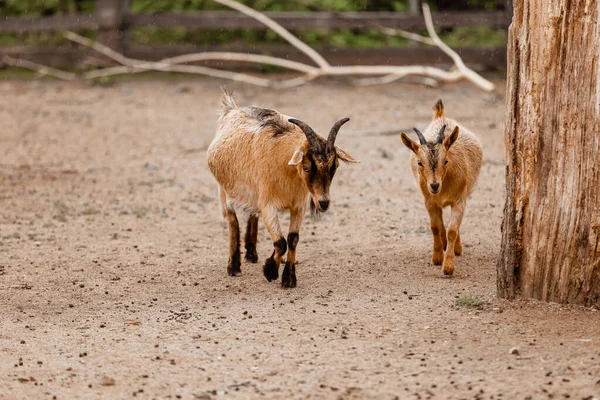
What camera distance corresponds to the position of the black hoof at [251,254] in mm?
8406

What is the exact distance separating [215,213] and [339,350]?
479cm

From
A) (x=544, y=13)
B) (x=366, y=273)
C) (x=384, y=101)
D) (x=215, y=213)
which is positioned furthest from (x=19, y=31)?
(x=544, y=13)

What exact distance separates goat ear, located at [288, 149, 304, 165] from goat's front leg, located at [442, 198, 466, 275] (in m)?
1.42

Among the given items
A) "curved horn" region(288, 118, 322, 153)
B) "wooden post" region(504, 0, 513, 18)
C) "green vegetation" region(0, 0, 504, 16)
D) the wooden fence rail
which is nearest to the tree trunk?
"curved horn" region(288, 118, 322, 153)

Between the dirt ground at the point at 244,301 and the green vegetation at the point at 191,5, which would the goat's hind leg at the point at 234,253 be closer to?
the dirt ground at the point at 244,301

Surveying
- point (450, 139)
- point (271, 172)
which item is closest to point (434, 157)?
point (450, 139)

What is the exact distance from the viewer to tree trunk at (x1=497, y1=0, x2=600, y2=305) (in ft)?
20.0

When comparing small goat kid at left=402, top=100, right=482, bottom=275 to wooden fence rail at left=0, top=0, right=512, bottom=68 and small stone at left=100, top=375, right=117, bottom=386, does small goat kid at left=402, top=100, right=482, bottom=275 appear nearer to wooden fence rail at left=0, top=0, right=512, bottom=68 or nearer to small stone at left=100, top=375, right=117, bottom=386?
small stone at left=100, top=375, right=117, bottom=386

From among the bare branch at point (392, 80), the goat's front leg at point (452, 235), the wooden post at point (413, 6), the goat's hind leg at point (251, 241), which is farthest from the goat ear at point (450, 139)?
the wooden post at point (413, 6)

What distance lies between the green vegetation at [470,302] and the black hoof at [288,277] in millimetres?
1316

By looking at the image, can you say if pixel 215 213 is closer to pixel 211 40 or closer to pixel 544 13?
pixel 544 13

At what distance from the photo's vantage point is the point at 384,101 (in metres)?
17.2

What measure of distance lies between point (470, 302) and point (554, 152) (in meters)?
Answer: 1.15

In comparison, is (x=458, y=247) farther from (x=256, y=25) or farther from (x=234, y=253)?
(x=256, y=25)
